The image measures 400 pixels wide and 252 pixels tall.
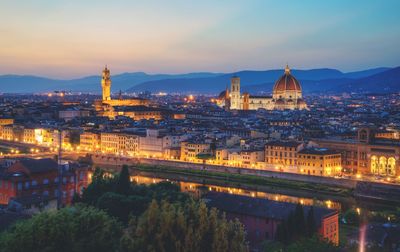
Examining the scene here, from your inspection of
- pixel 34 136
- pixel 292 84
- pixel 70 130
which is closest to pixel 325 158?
pixel 70 130

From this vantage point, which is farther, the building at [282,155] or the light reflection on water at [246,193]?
the building at [282,155]

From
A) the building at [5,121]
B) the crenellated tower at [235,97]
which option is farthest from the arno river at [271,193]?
the crenellated tower at [235,97]

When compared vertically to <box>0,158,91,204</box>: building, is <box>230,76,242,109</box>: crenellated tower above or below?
above

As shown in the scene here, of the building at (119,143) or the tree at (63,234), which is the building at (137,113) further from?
the tree at (63,234)

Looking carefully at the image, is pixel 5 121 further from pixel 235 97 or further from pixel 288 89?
pixel 288 89

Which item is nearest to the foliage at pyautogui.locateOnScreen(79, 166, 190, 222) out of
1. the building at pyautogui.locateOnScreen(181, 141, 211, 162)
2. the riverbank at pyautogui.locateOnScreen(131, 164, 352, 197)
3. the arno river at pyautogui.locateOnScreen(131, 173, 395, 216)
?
the arno river at pyautogui.locateOnScreen(131, 173, 395, 216)

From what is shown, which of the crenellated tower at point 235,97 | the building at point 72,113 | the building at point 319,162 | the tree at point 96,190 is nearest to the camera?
the tree at point 96,190

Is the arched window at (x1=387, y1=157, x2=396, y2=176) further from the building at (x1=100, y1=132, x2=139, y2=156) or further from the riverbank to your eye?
the building at (x1=100, y1=132, x2=139, y2=156)
